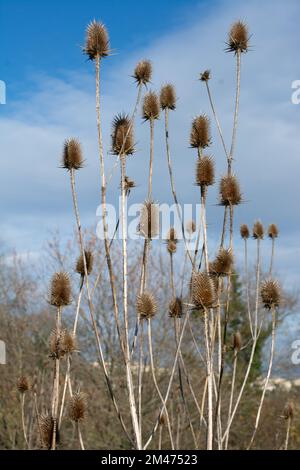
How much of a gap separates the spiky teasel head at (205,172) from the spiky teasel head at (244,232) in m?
2.35

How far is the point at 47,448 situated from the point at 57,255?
19727 mm

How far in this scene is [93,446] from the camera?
59.6 ft

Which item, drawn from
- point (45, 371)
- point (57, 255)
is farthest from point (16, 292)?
point (45, 371)

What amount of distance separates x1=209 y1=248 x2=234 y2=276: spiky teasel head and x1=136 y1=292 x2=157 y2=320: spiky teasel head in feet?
1.52

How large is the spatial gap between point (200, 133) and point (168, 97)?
0.50 m

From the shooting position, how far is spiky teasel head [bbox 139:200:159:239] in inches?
180

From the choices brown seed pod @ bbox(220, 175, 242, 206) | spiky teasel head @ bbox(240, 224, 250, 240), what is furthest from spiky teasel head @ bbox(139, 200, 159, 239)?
spiky teasel head @ bbox(240, 224, 250, 240)

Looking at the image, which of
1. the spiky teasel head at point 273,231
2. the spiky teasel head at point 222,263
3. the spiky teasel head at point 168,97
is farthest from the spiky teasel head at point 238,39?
the spiky teasel head at point 273,231

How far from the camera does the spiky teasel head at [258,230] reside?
265 inches

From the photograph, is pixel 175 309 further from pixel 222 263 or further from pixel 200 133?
pixel 200 133

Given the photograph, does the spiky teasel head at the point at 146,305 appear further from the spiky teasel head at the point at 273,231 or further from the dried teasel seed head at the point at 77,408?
the spiky teasel head at the point at 273,231

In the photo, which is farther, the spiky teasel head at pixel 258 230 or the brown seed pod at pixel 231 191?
the spiky teasel head at pixel 258 230

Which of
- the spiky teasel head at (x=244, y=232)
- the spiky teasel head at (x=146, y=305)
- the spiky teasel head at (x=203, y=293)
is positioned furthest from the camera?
the spiky teasel head at (x=244, y=232)

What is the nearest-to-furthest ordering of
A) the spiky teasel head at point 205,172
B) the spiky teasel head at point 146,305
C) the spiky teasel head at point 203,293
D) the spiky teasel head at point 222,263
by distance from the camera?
the spiky teasel head at point 203,293 < the spiky teasel head at point 146,305 < the spiky teasel head at point 222,263 < the spiky teasel head at point 205,172
